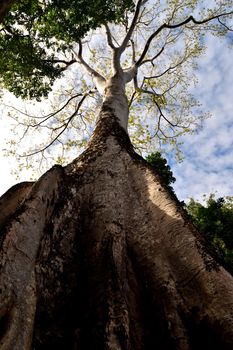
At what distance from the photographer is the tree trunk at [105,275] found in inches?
91.6

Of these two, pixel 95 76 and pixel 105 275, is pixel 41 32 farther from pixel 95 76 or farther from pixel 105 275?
pixel 105 275

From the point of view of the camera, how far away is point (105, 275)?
2693 millimetres

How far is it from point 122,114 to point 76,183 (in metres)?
2.76

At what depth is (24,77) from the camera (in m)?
7.48

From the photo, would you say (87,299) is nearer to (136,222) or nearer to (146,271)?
(146,271)

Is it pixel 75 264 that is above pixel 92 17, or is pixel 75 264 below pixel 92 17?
below

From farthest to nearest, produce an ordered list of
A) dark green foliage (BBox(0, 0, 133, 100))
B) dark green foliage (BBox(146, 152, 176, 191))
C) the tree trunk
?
dark green foliage (BBox(146, 152, 176, 191)) → dark green foliage (BBox(0, 0, 133, 100)) → the tree trunk

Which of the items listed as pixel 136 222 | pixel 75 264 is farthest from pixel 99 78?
pixel 75 264

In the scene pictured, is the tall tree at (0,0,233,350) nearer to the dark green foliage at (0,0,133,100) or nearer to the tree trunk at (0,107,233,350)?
the tree trunk at (0,107,233,350)

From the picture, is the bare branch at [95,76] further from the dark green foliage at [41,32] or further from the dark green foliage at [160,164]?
the dark green foliage at [160,164]

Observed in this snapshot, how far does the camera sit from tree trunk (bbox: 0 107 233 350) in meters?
2.33

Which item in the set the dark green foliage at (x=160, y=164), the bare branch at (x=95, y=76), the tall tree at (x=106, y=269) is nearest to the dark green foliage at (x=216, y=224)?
the dark green foliage at (x=160, y=164)

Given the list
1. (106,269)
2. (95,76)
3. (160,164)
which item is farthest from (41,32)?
(160,164)

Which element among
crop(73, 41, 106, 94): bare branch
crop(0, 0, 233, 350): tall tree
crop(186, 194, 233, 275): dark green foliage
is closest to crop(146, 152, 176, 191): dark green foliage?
crop(186, 194, 233, 275): dark green foliage
